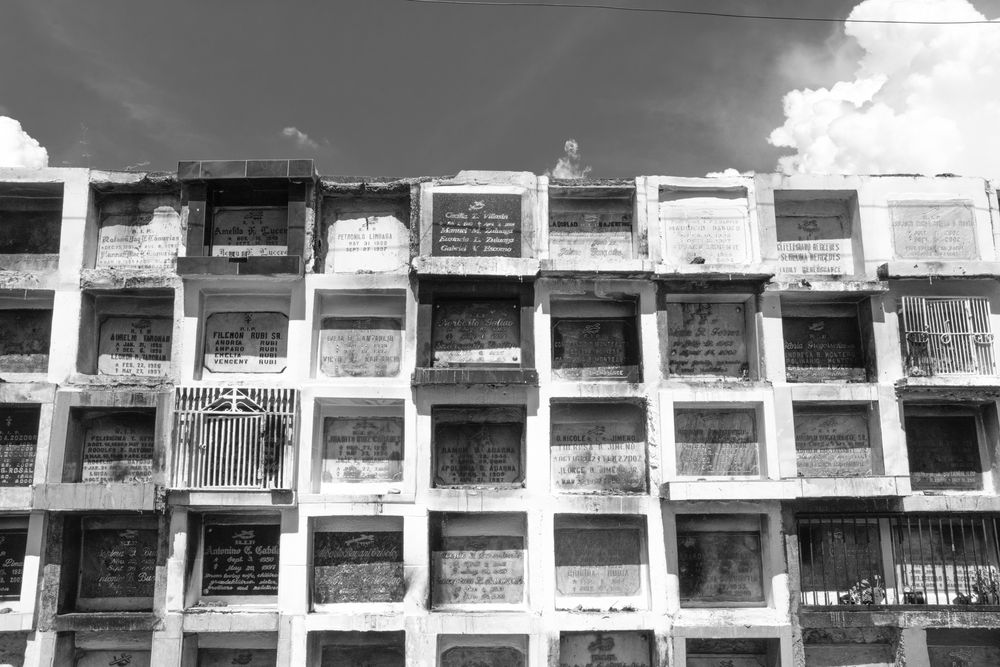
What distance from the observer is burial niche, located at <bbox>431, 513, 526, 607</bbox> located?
8.34 meters

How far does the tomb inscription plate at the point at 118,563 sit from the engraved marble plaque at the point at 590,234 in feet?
19.4

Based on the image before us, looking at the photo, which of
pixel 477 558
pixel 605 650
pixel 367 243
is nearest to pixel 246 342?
pixel 367 243

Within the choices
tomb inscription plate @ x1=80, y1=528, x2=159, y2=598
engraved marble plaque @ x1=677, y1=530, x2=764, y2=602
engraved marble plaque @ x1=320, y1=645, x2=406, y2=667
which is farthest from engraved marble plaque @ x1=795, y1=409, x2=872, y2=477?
tomb inscription plate @ x1=80, y1=528, x2=159, y2=598

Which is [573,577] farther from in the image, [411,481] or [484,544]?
[411,481]

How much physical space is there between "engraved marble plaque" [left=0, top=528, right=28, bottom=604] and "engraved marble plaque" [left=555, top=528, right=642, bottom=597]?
6009 millimetres

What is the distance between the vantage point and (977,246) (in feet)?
29.8

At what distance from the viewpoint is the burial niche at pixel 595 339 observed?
8906 mm

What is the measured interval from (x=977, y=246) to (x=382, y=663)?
28.4 ft

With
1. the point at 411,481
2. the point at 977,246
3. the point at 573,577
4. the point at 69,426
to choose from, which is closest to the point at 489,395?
the point at 411,481

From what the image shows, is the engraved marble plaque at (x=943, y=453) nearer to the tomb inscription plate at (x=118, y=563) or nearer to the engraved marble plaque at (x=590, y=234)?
the engraved marble plaque at (x=590, y=234)

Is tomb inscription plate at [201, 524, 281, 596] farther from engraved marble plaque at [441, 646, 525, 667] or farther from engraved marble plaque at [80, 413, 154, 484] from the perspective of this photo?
engraved marble plaque at [441, 646, 525, 667]

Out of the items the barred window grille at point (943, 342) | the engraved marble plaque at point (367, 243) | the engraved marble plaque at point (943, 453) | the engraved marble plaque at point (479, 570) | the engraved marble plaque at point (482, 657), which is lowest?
the engraved marble plaque at point (482, 657)

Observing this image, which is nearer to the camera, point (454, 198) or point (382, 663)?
point (382, 663)

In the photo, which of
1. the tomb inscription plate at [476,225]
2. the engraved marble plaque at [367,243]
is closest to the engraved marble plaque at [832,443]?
the tomb inscription plate at [476,225]
